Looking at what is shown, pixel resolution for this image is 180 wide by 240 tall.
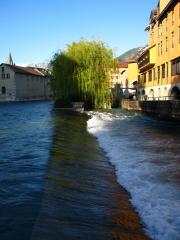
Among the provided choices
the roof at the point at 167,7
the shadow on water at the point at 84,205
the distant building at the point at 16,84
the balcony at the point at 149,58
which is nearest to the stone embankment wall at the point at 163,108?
the balcony at the point at 149,58

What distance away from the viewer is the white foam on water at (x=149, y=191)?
22.8ft

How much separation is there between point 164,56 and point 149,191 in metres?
38.0

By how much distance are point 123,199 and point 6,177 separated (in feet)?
11.3

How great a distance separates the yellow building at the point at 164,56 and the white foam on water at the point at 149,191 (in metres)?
25.5

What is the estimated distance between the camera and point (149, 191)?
9.27 m

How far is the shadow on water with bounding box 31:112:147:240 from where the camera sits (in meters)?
6.76

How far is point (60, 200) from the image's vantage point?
8484mm

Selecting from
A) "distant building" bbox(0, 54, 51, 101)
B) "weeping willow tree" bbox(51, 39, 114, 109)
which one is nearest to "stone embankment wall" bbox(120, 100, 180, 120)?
"weeping willow tree" bbox(51, 39, 114, 109)

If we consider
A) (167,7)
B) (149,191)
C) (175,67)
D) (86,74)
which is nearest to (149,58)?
(86,74)

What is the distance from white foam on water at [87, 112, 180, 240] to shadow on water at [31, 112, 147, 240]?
23cm

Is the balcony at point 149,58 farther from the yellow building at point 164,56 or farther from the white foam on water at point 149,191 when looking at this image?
the white foam on water at point 149,191

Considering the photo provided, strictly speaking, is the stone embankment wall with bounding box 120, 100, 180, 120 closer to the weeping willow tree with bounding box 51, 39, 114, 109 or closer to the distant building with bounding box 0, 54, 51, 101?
the weeping willow tree with bounding box 51, 39, 114, 109

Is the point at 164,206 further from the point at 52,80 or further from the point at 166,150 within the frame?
the point at 52,80

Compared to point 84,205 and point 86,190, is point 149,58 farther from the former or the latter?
point 84,205
